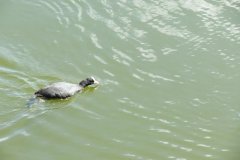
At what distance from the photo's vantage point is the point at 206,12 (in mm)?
10148

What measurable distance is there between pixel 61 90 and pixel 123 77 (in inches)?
47.6

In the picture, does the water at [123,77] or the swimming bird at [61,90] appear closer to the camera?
the water at [123,77]

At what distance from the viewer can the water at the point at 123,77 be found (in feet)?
21.2

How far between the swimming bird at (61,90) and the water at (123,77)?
0.14 metres

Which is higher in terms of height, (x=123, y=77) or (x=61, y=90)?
(x=123, y=77)

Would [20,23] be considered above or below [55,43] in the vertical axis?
above

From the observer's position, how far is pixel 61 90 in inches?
287

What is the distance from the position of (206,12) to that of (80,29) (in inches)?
108

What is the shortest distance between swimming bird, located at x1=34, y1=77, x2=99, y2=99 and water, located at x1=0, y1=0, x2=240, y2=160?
138mm

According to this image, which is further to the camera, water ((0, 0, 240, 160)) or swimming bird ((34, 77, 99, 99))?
swimming bird ((34, 77, 99, 99))

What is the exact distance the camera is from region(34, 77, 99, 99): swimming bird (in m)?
7.25

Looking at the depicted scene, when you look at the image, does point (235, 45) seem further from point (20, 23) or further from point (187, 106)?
point (20, 23)

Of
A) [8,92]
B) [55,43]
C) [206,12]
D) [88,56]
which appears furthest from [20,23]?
[206,12]

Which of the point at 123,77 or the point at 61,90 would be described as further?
the point at 123,77
